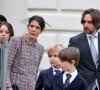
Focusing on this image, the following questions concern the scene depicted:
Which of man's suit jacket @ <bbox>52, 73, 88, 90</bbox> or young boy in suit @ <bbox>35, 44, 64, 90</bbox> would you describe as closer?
man's suit jacket @ <bbox>52, 73, 88, 90</bbox>

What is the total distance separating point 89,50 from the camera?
9.17m

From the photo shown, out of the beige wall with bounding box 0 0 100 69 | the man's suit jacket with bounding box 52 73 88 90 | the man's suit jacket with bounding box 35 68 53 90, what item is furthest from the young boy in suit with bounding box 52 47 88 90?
the beige wall with bounding box 0 0 100 69

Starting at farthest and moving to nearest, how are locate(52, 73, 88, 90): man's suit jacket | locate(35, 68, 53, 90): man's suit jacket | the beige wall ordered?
the beige wall
locate(35, 68, 53, 90): man's suit jacket
locate(52, 73, 88, 90): man's suit jacket

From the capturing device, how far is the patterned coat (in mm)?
9094

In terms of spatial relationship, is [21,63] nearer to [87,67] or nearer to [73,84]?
[87,67]

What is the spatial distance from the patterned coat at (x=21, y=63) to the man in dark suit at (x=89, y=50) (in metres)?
0.55

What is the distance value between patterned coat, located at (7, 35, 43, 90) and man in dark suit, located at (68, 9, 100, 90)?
0.55 m

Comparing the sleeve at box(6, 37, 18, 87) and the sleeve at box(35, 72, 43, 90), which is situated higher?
the sleeve at box(6, 37, 18, 87)

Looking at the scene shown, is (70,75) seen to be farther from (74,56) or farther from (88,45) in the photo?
(88,45)

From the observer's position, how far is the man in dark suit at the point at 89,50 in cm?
913

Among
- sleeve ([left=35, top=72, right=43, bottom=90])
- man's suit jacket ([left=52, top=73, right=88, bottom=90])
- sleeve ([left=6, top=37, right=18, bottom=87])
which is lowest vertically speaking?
sleeve ([left=35, top=72, right=43, bottom=90])

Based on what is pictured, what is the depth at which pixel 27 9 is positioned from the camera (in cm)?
1230

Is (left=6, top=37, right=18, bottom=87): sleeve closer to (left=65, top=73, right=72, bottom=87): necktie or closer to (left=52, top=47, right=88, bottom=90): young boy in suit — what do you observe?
(left=52, top=47, right=88, bottom=90): young boy in suit

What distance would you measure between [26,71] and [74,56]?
1167mm
